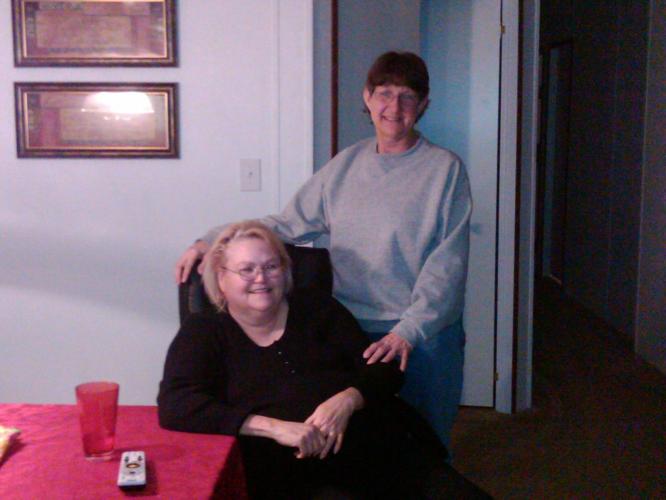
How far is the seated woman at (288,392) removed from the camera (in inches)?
62.7

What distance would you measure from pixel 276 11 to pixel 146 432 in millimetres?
1918

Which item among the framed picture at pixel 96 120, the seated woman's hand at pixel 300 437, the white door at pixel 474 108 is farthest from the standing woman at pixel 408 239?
the white door at pixel 474 108

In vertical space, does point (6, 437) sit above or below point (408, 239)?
below

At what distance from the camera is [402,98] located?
215 cm

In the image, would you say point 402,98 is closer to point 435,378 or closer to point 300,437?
point 435,378

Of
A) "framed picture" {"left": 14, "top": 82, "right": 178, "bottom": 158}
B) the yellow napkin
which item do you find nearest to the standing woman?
the yellow napkin

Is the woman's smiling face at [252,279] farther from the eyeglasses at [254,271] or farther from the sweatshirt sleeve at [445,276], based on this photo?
the sweatshirt sleeve at [445,276]

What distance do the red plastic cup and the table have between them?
2cm

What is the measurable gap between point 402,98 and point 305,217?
0.42 meters

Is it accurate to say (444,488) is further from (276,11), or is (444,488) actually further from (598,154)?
(598,154)

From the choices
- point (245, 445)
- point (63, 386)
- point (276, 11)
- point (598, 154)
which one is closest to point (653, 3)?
point (598, 154)

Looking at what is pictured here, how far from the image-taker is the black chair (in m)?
1.95

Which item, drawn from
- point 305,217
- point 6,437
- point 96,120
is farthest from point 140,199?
point 6,437

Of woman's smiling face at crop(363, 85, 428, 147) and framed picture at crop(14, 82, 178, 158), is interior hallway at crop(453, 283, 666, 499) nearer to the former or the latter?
woman's smiling face at crop(363, 85, 428, 147)
